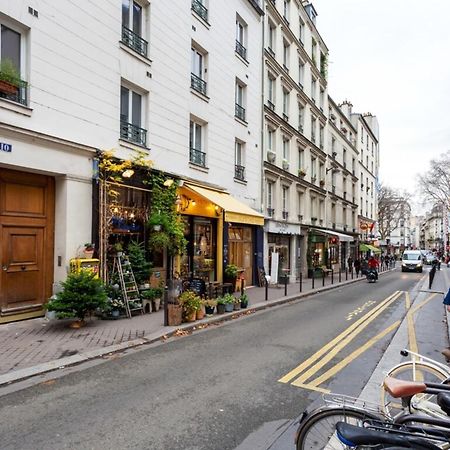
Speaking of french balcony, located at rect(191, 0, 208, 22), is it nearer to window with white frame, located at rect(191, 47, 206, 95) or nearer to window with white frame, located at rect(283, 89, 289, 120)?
window with white frame, located at rect(191, 47, 206, 95)

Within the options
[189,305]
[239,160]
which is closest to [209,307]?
[189,305]

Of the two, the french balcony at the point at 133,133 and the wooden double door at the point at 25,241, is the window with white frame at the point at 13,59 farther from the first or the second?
the french balcony at the point at 133,133

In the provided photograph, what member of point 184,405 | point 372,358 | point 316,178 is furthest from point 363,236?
point 184,405

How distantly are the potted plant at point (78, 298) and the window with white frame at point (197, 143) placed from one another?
23.5ft

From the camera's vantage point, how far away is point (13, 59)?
328 inches

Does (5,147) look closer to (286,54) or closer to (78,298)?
(78,298)

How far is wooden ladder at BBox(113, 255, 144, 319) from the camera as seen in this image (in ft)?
32.2

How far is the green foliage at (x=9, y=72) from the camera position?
7789 millimetres

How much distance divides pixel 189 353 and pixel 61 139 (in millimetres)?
5763

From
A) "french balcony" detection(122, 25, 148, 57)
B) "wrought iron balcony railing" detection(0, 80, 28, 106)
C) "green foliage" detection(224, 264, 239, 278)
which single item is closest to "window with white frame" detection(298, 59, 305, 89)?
"green foliage" detection(224, 264, 239, 278)

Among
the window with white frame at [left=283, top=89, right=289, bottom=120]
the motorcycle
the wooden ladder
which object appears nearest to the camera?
the wooden ladder

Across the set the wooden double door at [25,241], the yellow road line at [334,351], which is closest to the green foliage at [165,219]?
the wooden double door at [25,241]

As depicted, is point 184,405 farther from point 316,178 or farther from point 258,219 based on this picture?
point 316,178

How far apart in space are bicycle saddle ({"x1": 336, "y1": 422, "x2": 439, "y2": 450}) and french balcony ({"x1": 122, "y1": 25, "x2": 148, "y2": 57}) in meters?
11.5
